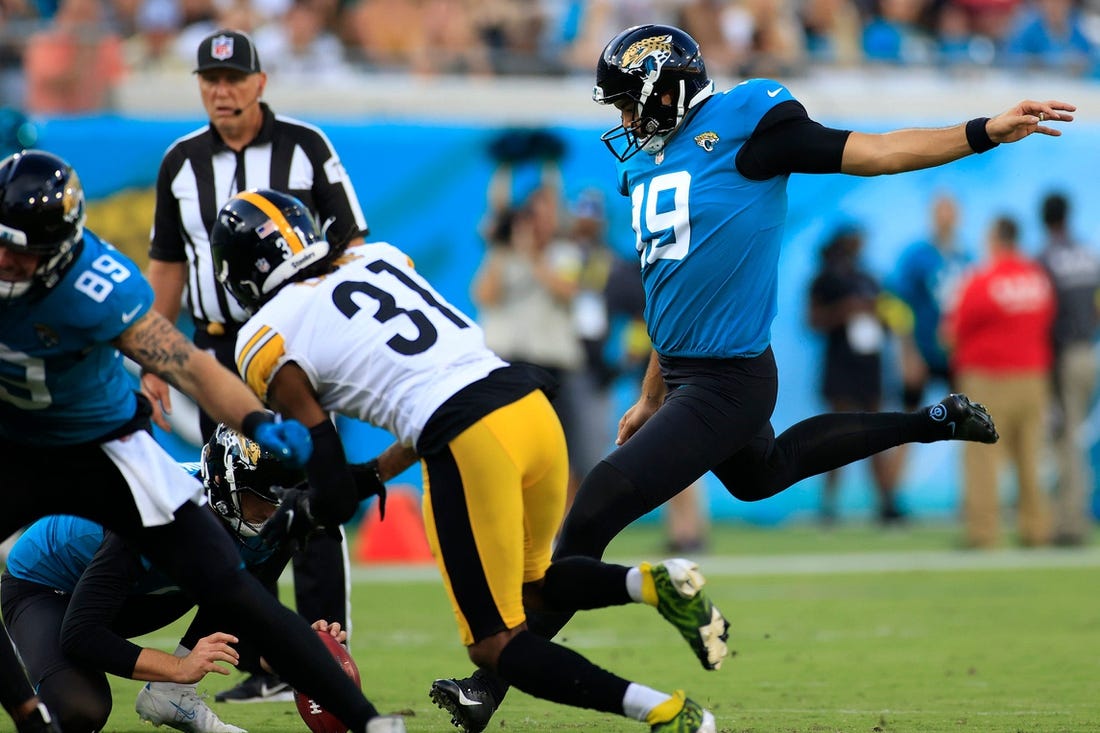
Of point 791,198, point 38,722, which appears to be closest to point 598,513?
point 38,722

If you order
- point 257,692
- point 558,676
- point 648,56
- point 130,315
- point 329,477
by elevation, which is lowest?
point 257,692

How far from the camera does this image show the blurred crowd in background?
468 inches

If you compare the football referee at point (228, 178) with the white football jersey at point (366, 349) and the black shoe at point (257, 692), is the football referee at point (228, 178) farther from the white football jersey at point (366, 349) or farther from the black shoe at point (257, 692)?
the white football jersey at point (366, 349)

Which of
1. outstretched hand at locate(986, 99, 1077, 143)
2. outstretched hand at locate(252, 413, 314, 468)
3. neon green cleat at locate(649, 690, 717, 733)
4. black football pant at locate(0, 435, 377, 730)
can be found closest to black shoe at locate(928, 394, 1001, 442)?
outstretched hand at locate(986, 99, 1077, 143)

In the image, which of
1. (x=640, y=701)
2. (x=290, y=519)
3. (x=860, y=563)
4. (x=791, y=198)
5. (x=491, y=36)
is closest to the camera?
(x=640, y=701)

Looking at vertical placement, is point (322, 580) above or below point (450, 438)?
below

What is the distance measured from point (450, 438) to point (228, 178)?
2.24m

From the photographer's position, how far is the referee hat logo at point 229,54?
611cm

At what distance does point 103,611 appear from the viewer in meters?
4.80

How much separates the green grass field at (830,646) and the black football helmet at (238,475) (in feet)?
2.37

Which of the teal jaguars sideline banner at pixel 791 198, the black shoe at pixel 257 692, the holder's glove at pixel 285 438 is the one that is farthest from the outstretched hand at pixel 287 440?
the teal jaguars sideline banner at pixel 791 198

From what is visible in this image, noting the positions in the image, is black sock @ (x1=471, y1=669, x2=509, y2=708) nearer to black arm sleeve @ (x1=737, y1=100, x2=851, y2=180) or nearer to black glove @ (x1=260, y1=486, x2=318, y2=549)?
black glove @ (x1=260, y1=486, x2=318, y2=549)

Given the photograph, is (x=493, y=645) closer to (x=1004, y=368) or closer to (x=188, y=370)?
(x=188, y=370)

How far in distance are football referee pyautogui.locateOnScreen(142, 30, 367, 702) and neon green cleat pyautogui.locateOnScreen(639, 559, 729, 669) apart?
215 centimetres
